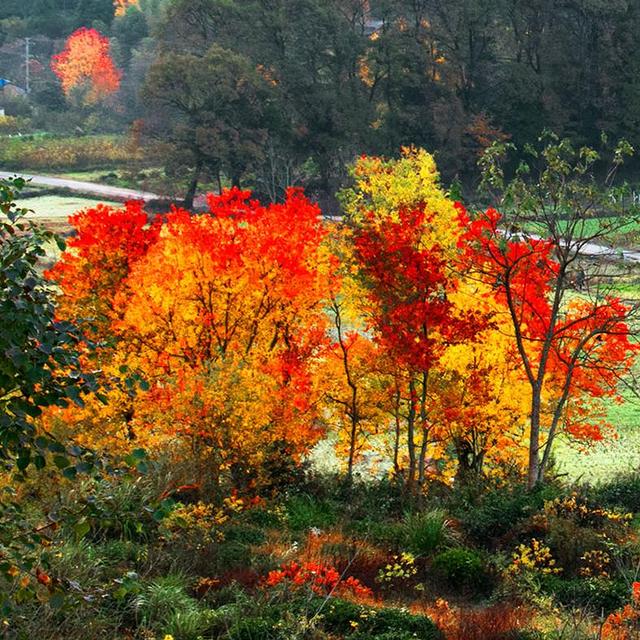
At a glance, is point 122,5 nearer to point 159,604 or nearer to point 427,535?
point 427,535

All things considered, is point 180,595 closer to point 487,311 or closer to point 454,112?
point 487,311

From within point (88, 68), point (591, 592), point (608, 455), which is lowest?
point (608, 455)

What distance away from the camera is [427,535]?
17188 mm

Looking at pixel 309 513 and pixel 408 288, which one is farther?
pixel 408 288

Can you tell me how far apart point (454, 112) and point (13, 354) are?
66.5 metres

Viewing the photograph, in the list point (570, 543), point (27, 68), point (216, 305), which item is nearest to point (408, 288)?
point (216, 305)

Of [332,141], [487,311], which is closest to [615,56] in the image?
[332,141]

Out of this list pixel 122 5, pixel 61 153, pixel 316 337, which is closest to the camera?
pixel 316 337

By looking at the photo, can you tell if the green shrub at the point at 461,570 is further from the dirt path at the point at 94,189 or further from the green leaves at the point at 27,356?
the dirt path at the point at 94,189

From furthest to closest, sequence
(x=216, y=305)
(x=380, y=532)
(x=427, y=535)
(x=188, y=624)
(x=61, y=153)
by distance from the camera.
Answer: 1. (x=61, y=153)
2. (x=216, y=305)
3. (x=380, y=532)
4. (x=427, y=535)
5. (x=188, y=624)

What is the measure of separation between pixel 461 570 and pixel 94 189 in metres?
55.4

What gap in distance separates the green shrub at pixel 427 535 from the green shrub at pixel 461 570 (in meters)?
1.26

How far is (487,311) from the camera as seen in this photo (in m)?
23.6

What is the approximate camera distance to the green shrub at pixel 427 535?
55.8ft
